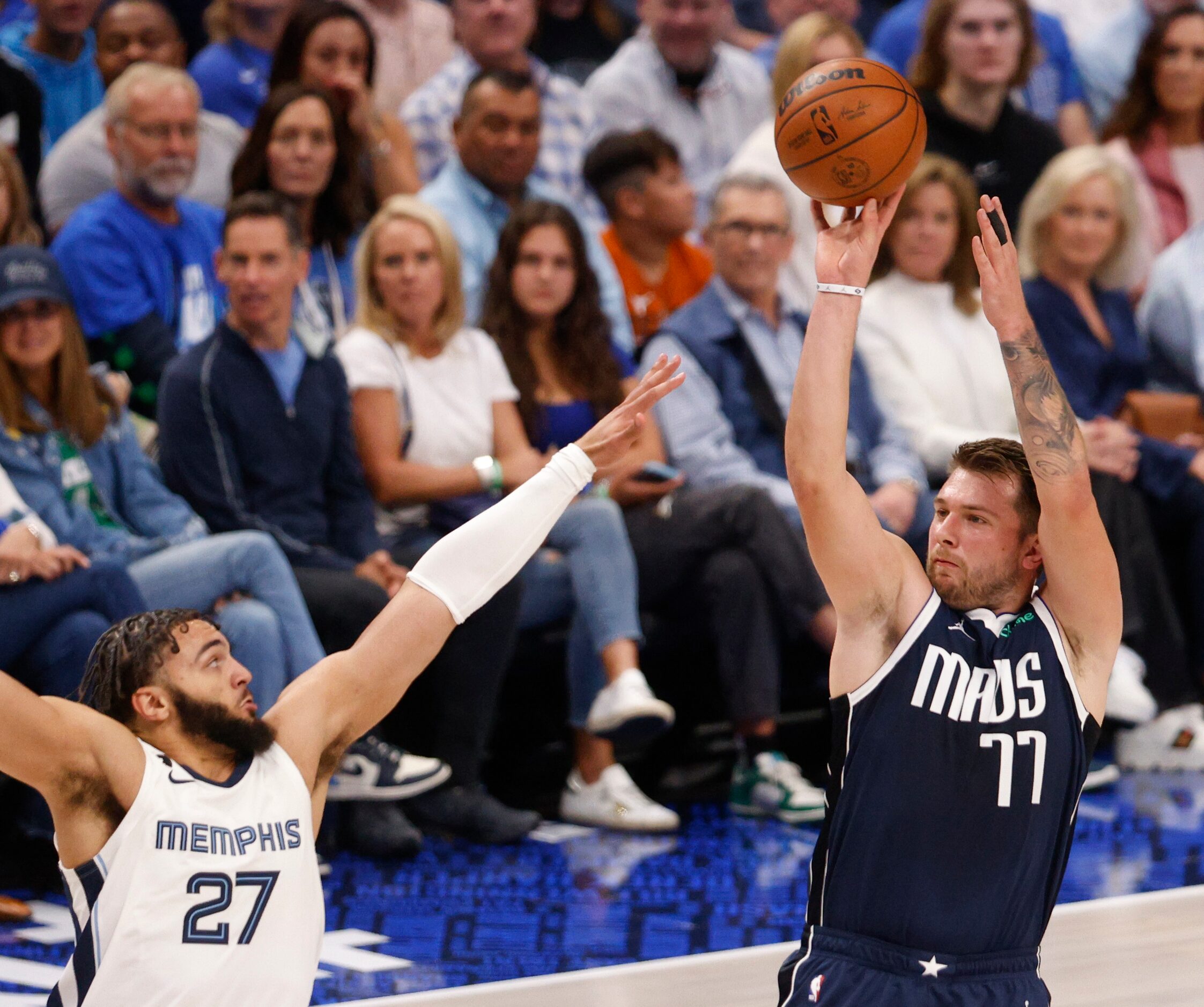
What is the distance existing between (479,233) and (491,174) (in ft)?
0.88

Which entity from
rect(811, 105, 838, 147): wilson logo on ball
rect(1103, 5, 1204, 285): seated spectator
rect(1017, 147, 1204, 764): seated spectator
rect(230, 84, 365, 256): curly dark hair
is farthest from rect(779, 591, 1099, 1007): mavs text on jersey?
rect(1103, 5, 1204, 285): seated spectator

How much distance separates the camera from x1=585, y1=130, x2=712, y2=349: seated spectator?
666cm

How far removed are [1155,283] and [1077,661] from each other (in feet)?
15.8

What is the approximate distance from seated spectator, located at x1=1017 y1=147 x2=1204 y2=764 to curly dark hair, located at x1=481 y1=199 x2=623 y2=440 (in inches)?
74.1

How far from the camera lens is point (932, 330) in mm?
6484

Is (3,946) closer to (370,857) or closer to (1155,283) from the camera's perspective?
(370,857)

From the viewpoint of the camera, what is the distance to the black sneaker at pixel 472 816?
16.9 feet

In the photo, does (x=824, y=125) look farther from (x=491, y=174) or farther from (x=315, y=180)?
(x=491, y=174)

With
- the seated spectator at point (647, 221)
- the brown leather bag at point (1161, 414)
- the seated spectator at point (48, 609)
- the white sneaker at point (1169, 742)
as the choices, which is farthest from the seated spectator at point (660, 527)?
the brown leather bag at point (1161, 414)

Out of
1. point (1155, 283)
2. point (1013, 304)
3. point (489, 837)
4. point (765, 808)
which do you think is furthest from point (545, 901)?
point (1155, 283)

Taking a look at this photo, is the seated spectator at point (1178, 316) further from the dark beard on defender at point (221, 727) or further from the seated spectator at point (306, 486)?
the dark beard on defender at point (221, 727)

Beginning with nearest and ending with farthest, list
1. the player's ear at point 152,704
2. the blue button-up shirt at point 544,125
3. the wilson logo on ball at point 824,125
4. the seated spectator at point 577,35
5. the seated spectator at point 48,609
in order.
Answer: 1. the player's ear at point 152,704
2. the wilson logo on ball at point 824,125
3. the seated spectator at point 48,609
4. the blue button-up shirt at point 544,125
5. the seated spectator at point 577,35

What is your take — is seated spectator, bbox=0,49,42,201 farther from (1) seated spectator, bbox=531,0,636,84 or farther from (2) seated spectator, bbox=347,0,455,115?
(1) seated spectator, bbox=531,0,636,84

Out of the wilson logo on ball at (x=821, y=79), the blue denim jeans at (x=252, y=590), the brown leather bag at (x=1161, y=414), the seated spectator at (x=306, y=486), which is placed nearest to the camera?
the wilson logo on ball at (x=821, y=79)
